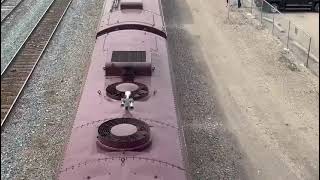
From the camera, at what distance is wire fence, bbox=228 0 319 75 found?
21.9 meters

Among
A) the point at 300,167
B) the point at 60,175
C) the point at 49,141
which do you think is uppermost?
the point at 60,175

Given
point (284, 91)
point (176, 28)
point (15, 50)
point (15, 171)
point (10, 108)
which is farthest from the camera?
point (176, 28)

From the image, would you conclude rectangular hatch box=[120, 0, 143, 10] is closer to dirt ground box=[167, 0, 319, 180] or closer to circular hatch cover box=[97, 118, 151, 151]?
dirt ground box=[167, 0, 319, 180]

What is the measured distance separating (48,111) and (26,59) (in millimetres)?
4987

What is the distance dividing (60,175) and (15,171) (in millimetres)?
6088

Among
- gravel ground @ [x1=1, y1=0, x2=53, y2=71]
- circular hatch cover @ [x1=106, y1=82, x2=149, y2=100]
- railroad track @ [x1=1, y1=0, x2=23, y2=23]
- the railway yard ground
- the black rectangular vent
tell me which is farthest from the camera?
railroad track @ [x1=1, y1=0, x2=23, y2=23]

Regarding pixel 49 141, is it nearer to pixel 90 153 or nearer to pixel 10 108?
pixel 10 108

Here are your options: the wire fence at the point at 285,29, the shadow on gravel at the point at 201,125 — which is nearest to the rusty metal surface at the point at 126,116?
the shadow on gravel at the point at 201,125

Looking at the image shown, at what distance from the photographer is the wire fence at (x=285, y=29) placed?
21.9 metres

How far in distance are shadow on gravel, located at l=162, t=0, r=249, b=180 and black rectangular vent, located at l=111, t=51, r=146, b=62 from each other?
1.43m

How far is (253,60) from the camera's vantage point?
72.6 ft

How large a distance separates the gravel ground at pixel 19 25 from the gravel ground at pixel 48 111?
61.6 inches

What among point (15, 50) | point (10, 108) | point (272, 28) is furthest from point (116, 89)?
point (272, 28)

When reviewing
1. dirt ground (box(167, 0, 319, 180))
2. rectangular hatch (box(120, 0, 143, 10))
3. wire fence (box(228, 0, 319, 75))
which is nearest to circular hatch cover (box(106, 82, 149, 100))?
dirt ground (box(167, 0, 319, 180))
